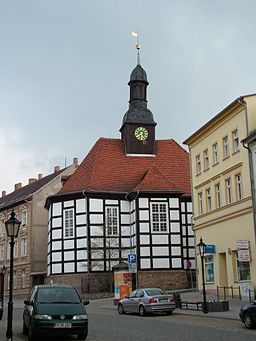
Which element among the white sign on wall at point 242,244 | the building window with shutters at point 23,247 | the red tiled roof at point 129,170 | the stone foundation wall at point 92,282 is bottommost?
the stone foundation wall at point 92,282

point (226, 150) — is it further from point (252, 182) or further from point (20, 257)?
point (20, 257)

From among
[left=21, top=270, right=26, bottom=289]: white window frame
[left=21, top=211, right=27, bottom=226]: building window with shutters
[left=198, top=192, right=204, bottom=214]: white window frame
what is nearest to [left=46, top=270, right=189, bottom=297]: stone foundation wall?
[left=198, top=192, right=204, bottom=214]: white window frame

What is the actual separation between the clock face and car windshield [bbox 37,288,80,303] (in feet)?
125

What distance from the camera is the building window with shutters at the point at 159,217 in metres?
47.0

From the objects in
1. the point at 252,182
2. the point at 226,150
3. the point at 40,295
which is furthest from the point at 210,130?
the point at 40,295

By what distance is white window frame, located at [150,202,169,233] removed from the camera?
47.0 meters

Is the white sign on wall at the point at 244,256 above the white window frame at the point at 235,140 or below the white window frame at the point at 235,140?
below

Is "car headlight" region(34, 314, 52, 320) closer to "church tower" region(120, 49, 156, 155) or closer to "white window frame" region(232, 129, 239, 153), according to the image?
"white window frame" region(232, 129, 239, 153)

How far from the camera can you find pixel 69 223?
48.4 meters

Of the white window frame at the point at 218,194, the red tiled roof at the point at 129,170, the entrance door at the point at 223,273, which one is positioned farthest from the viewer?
the red tiled roof at the point at 129,170

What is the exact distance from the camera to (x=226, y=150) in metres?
35.8

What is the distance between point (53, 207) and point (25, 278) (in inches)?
565

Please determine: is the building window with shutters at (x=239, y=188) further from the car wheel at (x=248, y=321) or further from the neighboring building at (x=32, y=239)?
the neighboring building at (x=32, y=239)

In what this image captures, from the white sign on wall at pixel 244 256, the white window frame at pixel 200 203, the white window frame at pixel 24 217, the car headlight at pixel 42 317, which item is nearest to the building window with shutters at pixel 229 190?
the white window frame at pixel 200 203
